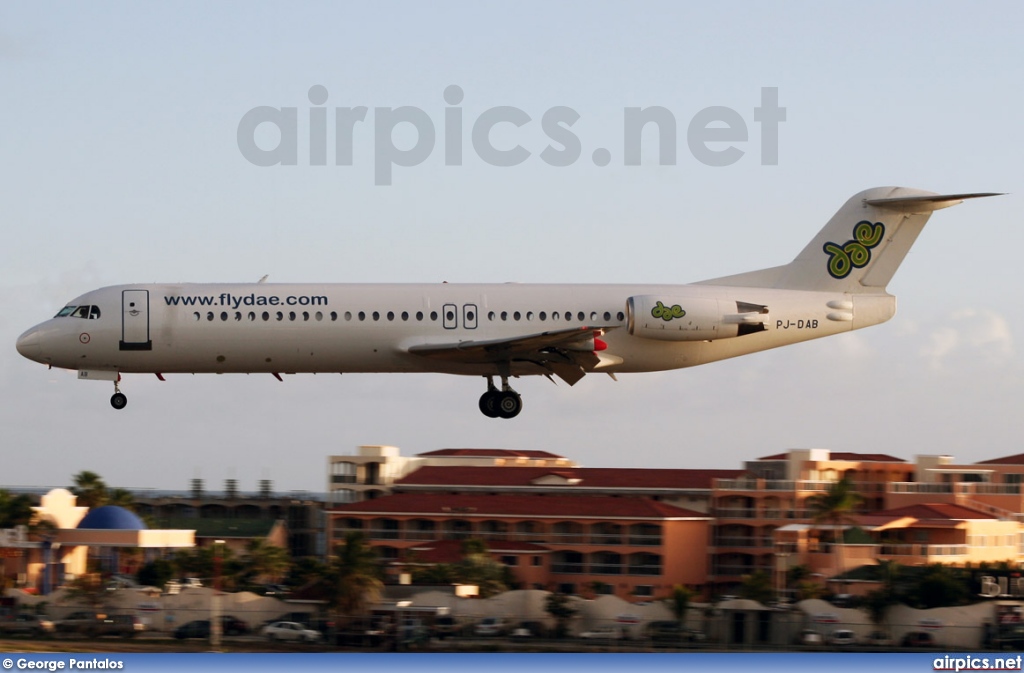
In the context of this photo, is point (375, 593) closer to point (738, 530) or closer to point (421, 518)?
point (421, 518)

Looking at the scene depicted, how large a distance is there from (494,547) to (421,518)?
4.39 m

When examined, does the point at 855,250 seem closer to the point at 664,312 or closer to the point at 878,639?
the point at 664,312

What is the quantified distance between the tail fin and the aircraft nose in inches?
676

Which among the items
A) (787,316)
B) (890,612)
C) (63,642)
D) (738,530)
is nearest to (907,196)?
(787,316)

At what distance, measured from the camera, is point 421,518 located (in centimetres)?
6312

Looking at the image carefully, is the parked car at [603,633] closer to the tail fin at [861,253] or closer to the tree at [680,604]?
the tree at [680,604]

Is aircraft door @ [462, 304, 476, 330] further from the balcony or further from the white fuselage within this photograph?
the balcony

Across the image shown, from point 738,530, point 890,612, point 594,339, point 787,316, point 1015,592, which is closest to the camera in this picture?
point 594,339

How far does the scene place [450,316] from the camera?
118ft

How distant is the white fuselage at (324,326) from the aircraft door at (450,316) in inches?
1.4

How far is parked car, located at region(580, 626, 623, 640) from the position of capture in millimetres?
43438

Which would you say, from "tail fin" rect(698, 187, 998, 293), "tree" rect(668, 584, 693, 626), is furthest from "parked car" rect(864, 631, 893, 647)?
"tail fin" rect(698, 187, 998, 293)

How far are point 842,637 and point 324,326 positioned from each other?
19.5 m

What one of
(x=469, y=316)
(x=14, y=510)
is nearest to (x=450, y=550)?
(x=14, y=510)
